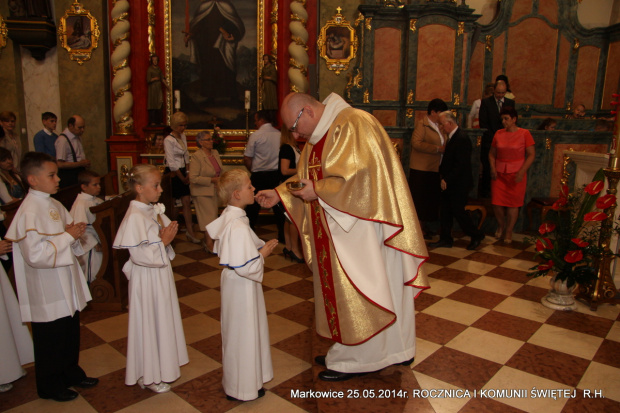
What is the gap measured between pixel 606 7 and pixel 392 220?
10.1 meters

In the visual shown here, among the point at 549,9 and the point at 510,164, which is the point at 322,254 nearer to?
the point at 510,164

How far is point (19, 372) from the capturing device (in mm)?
2834

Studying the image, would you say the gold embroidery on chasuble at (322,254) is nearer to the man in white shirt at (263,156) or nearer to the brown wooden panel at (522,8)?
the man in white shirt at (263,156)

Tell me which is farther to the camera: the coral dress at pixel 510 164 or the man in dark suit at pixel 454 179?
the coral dress at pixel 510 164

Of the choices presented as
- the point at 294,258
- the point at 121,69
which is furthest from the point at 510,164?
the point at 121,69

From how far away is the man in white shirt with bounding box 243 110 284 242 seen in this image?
18.3 ft

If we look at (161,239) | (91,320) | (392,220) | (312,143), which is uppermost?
(312,143)

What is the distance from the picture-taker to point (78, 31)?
8.41m

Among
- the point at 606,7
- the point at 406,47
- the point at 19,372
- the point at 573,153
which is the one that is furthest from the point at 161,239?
the point at 606,7

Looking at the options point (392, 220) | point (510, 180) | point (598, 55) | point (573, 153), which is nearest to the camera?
point (392, 220)

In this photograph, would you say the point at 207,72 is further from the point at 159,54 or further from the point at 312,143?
the point at 312,143

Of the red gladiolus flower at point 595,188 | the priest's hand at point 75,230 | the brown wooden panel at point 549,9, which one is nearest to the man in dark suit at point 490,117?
the brown wooden panel at point 549,9

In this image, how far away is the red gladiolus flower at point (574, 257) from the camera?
3.88 meters

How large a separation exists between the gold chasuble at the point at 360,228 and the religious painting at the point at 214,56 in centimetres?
658
